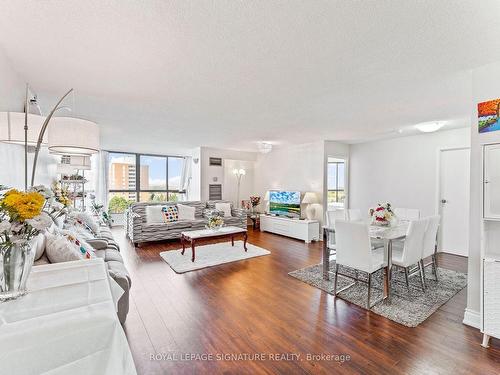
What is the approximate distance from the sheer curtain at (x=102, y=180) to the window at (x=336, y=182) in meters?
6.48

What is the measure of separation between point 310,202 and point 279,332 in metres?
3.93

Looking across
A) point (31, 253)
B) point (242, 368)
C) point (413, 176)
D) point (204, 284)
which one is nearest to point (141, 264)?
point (204, 284)

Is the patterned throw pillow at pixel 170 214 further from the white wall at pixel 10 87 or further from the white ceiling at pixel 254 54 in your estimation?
the white wall at pixel 10 87

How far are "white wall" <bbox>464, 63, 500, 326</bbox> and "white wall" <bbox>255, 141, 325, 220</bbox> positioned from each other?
3461 millimetres

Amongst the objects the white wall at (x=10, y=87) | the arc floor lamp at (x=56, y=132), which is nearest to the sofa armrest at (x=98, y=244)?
the arc floor lamp at (x=56, y=132)

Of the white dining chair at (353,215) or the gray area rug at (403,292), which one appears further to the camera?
the white dining chair at (353,215)

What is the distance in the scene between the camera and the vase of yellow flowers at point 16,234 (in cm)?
104

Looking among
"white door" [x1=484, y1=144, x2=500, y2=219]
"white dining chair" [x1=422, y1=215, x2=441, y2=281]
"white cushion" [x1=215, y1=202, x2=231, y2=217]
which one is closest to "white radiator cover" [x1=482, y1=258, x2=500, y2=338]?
"white door" [x1=484, y1=144, x2=500, y2=219]

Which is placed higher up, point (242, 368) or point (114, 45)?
point (114, 45)

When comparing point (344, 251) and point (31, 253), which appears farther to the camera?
point (344, 251)

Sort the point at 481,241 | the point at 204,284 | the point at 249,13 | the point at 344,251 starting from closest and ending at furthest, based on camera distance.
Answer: the point at 249,13, the point at 481,241, the point at 344,251, the point at 204,284

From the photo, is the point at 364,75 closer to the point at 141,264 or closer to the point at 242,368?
the point at 242,368

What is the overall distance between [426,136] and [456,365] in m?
4.25

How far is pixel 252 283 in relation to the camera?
10.7 feet
